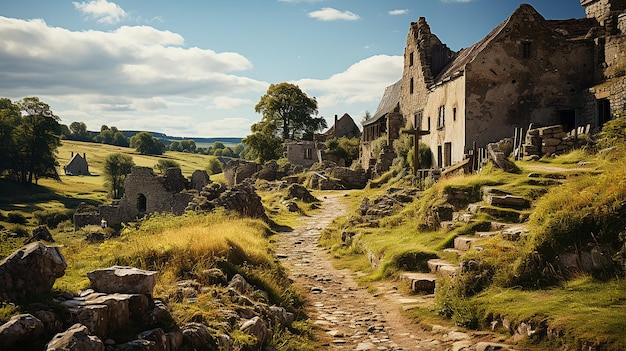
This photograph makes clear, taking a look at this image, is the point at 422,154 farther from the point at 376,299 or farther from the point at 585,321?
the point at 585,321

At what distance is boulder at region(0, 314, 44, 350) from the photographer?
460 centimetres

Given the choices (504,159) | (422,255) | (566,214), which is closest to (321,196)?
(504,159)

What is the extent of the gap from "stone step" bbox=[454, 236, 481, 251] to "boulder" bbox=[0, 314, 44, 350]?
851cm

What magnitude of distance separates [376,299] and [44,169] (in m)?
77.9

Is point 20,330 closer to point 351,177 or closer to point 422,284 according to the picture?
point 422,284

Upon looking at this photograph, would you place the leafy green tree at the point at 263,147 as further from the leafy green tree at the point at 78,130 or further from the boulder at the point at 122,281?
the leafy green tree at the point at 78,130

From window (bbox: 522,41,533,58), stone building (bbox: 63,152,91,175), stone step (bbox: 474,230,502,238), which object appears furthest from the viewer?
stone building (bbox: 63,152,91,175)

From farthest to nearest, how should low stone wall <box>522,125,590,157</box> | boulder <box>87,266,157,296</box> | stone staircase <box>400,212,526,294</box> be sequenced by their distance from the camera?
low stone wall <box>522,125,590,157</box>, stone staircase <box>400,212,526,294</box>, boulder <box>87,266,157,296</box>

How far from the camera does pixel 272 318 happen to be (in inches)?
328

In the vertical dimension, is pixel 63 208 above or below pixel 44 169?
below

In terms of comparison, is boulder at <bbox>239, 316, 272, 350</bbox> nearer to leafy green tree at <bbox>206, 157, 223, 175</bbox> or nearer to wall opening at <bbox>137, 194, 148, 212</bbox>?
wall opening at <bbox>137, 194, 148, 212</bbox>

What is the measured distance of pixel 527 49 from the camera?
25.9 m

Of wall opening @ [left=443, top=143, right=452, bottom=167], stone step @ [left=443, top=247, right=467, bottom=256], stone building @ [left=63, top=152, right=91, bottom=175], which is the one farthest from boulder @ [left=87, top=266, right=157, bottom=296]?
stone building @ [left=63, top=152, right=91, bottom=175]

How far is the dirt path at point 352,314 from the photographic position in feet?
25.5
